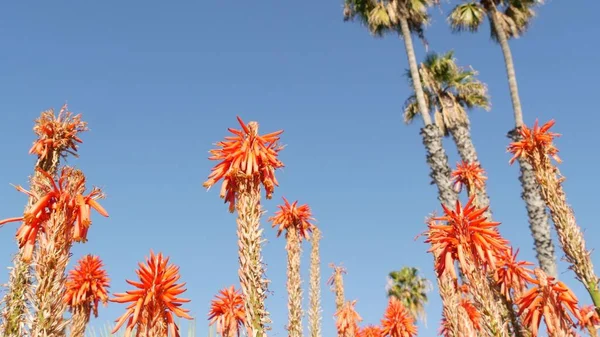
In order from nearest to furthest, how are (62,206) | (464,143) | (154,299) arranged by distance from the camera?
(62,206) < (154,299) < (464,143)

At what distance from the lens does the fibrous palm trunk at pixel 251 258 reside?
541 cm

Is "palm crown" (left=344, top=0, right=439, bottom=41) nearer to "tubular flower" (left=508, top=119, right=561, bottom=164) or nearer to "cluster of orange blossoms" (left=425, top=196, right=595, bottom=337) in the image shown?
"tubular flower" (left=508, top=119, right=561, bottom=164)

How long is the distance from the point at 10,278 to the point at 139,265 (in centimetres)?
129

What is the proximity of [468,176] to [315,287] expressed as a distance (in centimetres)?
394

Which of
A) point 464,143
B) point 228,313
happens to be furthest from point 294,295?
point 464,143

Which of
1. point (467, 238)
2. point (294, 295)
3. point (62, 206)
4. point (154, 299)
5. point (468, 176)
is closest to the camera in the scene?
point (62, 206)

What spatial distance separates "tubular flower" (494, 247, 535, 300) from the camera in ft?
23.4

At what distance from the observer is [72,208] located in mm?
4574

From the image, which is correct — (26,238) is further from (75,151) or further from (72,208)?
(75,151)

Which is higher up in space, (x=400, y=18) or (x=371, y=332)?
(x=400, y=18)

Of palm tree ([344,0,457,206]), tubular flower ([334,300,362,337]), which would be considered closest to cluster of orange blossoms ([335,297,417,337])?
tubular flower ([334,300,362,337])

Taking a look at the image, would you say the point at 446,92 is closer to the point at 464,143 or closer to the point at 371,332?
the point at 464,143

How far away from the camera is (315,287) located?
1144 cm

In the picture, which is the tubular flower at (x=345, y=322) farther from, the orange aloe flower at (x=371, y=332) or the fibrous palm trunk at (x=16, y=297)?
the fibrous palm trunk at (x=16, y=297)
